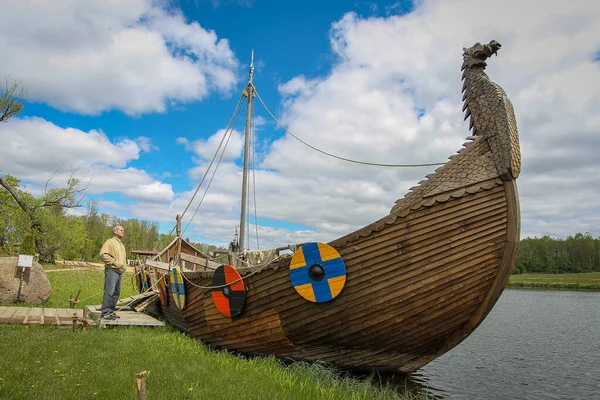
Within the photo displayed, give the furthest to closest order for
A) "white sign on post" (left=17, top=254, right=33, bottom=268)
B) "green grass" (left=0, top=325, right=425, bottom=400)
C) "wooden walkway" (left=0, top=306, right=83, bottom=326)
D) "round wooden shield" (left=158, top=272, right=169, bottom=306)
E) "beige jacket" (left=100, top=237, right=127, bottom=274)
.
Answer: "white sign on post" (left=17, top=254, right=33, bottom=268), "round wooden shield" (left=158, top=272, right=169, bottom=306), "beige jacket" (left=100, top=237, right=127, bottom=274), "wooden walkway" (left=0, top=306, right=83, bottom=326), "green grass" (left=0, top=325, right=425, bottom=400)

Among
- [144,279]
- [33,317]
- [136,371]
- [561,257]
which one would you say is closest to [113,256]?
[33,317]

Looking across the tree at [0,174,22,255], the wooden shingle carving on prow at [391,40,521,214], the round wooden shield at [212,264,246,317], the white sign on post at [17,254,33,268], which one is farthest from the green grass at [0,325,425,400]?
the tree at [0,174,22,255]

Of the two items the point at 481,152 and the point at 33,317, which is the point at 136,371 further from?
the point at 481,152

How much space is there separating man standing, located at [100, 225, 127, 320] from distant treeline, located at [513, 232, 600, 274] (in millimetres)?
73042

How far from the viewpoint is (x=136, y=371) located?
4.49 m

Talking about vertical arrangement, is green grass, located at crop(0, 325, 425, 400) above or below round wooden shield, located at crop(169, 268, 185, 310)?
below

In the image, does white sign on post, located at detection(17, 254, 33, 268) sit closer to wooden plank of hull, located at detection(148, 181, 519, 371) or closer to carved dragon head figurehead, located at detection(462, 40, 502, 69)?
wooden plank of hull, located at detection(148, 181, 519, 371)

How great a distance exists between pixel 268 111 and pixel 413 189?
6522mm

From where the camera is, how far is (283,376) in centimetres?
518

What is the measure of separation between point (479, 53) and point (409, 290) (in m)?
3.59

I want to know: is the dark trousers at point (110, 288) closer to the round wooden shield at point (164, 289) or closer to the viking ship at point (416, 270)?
the round wooden shield at point (164, 289)

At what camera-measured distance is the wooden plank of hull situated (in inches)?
201

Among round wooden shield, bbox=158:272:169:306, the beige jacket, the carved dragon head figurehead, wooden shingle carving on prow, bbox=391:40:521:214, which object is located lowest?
round wooden shield, bbox=158:272:169:306

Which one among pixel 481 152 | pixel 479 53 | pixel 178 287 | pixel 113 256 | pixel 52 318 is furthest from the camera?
pixel 178 287
